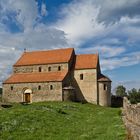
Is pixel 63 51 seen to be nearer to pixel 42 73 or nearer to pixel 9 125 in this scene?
pixel 42 73

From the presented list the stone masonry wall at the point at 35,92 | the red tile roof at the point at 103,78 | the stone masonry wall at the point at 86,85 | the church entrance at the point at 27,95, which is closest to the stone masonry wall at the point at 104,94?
the red tile roof at the point at 103,78

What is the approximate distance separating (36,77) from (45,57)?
5.45 meters

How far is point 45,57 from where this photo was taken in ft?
208

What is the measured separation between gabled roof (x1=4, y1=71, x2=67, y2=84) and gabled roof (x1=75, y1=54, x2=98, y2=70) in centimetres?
338

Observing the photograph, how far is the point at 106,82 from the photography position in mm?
56219

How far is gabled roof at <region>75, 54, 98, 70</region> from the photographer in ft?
191

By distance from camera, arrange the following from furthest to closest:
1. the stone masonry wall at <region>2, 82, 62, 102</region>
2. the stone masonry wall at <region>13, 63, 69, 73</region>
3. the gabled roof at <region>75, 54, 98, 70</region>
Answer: the stone masonry wall at <region>13, 63, 69, 73</region>, the gabled roof at <region>75, 54, 98, 70</region>, the stone masonry wall at <region>2, 82, 62, 102</region>

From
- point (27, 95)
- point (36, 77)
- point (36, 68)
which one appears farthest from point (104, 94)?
point (36, 68)

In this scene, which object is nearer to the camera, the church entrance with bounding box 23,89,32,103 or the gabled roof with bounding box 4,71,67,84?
the gabled roof with bounding box 4,71,67,84

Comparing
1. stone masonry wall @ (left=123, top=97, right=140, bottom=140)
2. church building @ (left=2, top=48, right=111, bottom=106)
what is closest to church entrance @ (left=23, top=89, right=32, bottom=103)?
church building @ (left=2, top=48, right=111, bottom=106)

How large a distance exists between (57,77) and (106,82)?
876 cm

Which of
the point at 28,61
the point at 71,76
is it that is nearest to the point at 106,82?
the point at 71,76

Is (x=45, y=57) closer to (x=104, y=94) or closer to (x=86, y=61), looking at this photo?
(x=86, y=61)

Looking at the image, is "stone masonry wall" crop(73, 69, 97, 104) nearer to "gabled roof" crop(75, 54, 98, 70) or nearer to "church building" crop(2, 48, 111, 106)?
"church building" crop(2, 48, 111, 106)
